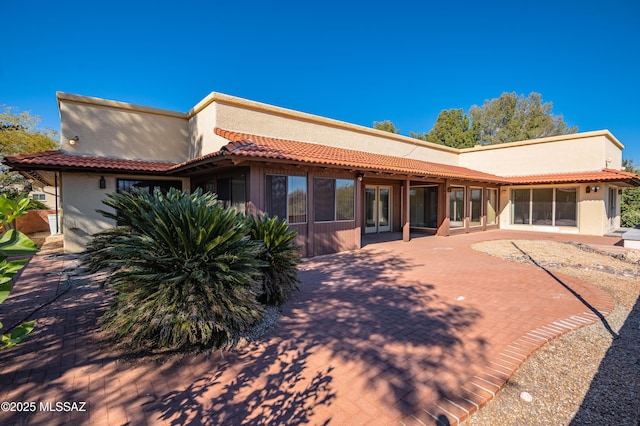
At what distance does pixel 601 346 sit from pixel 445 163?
19.9m

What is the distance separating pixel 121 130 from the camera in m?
13.2

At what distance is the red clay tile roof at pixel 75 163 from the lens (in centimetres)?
1013

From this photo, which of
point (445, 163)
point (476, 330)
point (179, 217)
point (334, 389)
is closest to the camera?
point (334, 389)

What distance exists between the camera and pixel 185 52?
16.8 meters

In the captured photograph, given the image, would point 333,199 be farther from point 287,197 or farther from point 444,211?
point 444,211

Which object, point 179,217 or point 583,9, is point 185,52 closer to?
point 179,217

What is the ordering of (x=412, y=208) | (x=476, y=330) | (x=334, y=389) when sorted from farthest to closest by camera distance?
(x=412, y=208), (x=476, y=330), (x=334, y=389)

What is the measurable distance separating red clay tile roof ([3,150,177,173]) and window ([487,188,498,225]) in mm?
19044

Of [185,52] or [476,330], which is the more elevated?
[185,52]

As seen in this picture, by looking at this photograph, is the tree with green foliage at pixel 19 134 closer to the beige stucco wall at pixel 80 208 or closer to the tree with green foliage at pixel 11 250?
the beige stucco wall at pixel 80 208

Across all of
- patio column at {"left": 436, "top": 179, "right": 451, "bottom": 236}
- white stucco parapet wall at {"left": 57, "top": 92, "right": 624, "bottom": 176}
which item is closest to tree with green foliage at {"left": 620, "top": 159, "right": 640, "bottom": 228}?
white stucco parapet wall at {"left": 57, "top": 92, "right": 624, "bottom": 176}

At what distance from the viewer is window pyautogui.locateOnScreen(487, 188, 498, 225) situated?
20656mm

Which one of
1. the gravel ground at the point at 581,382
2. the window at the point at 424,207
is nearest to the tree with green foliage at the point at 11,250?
the gravel ground at the point at 581,382

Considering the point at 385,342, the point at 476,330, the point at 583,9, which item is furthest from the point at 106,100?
the point at 583,9
